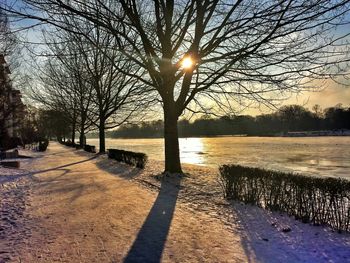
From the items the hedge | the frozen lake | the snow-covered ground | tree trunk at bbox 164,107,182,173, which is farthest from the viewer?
the frozen lake

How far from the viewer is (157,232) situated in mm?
6312

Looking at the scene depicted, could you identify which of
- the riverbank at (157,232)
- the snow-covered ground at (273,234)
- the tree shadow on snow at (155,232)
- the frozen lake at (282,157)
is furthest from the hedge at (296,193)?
the frozen lake at (282,157)

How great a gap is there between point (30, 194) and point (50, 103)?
93.6ft

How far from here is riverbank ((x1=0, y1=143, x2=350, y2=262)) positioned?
519 cm

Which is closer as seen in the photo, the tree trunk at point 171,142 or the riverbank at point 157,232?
the riverbank at point 157,232

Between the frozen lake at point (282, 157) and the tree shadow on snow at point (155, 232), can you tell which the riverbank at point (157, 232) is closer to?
the tree shadow on snow at point (155, 232)

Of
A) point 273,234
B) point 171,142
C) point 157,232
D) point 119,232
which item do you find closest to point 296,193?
point 273,234

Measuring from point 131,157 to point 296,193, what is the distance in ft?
39.7

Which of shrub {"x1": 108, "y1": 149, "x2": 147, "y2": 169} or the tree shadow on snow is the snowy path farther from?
shrub {"x1": 108, "y1": 149, "x2": 147, "y2": 169}

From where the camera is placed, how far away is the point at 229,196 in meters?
8.98

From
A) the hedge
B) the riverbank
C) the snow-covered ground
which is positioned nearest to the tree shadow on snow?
the riverbank

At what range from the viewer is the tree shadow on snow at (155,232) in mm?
5177

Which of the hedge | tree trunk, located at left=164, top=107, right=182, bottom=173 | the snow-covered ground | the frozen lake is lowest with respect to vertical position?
the frozen lake

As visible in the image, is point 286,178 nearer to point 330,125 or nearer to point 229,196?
point 229,196
